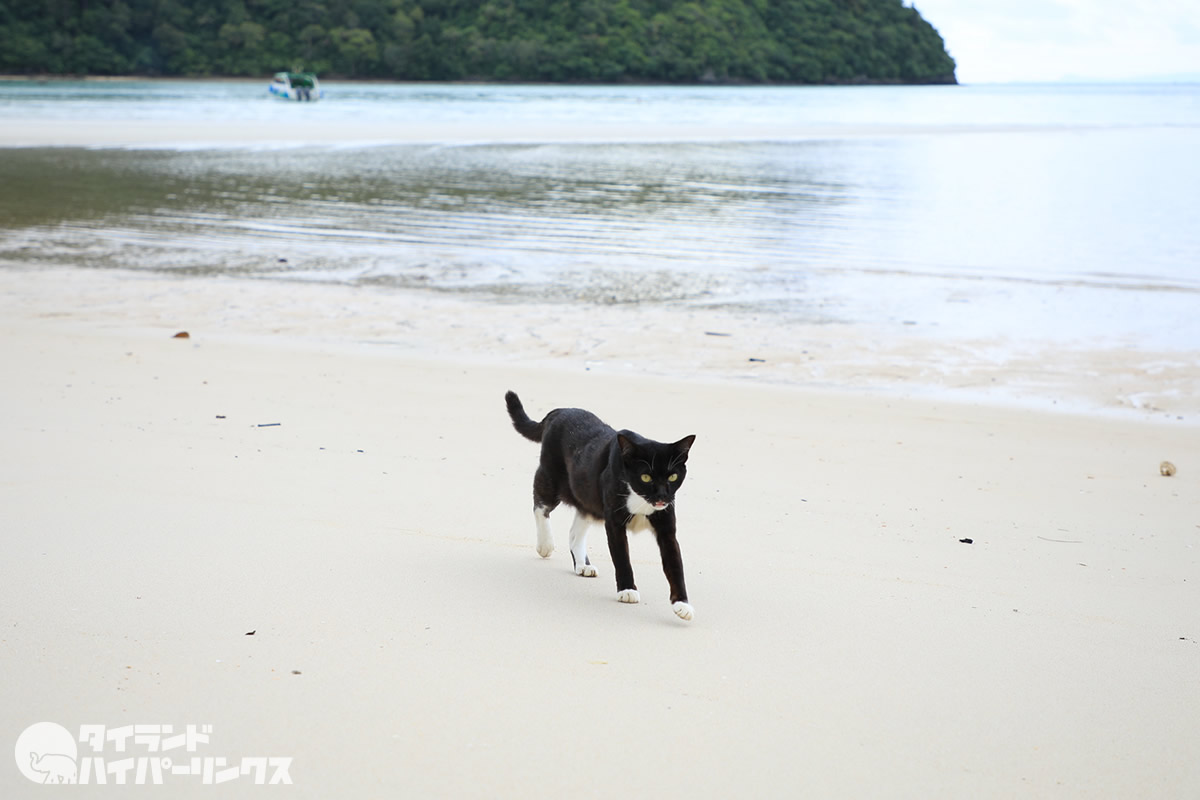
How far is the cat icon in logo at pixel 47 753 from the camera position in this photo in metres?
2.49

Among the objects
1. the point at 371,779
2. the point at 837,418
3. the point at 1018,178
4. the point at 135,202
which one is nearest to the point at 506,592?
the point at 371,779

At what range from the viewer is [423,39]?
111 m

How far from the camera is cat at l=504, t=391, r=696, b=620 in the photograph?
3.48 meters

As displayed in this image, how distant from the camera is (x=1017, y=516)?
4859 millimetres

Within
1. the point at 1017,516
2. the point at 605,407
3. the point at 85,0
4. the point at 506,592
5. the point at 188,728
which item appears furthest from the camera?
the point at 85,0

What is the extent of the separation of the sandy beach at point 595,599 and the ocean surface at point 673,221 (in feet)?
15.2

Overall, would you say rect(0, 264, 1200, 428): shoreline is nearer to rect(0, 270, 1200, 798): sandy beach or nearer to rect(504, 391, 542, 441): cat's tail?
rect(0, 270, 1200, 798): sandy beach

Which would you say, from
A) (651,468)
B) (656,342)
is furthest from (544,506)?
(656,342)

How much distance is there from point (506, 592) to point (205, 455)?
87.5 inches

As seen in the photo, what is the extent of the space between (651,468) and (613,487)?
0.21 meters

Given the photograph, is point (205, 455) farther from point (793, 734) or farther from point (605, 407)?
point (793, 734)

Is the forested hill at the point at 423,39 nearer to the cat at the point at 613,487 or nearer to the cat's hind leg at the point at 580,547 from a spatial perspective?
the cat at the point at 613,487

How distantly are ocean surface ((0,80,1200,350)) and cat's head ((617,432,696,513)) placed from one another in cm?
685

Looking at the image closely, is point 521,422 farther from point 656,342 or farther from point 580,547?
point 656,342
